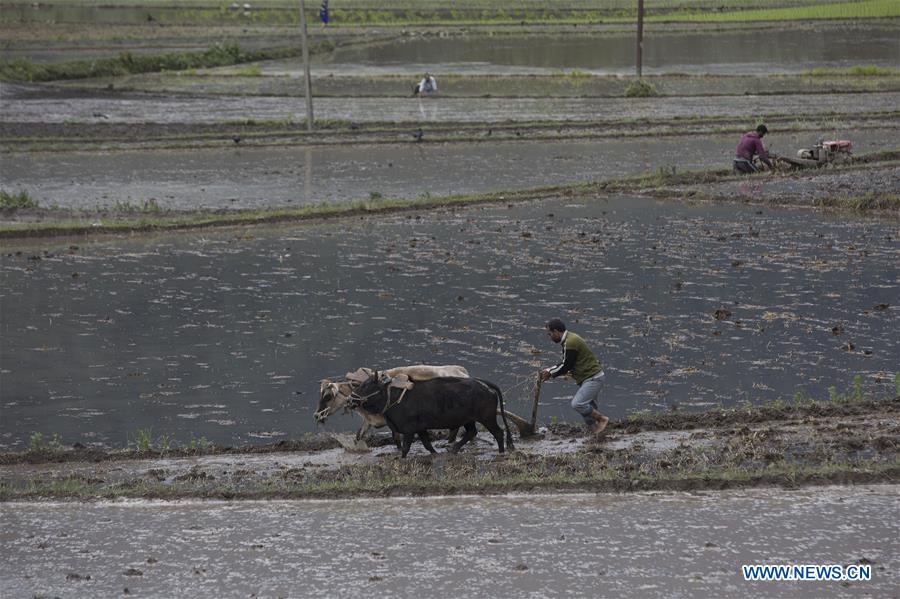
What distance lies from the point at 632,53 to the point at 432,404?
179 ft

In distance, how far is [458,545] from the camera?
10336 mm

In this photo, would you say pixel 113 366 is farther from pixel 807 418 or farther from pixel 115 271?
pixel 807 418

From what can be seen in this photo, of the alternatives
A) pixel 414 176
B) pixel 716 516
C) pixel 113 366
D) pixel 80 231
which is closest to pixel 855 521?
pixel 716 516

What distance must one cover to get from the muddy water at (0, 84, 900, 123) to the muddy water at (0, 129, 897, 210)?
213 inches

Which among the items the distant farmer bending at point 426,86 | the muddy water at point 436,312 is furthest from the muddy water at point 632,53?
the muddy water at point 436,312

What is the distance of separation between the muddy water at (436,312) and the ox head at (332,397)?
88cm

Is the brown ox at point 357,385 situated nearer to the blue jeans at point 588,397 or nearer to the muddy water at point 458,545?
the blue jeans at point 588,397

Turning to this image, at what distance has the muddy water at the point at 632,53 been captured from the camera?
57.8m

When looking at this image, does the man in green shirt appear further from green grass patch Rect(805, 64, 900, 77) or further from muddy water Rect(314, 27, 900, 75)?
muddy water Rect(314, 27, 900, 75)

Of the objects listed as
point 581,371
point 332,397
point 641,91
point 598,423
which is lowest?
point 598,423

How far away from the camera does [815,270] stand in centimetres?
2034

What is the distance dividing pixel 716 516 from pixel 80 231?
17.9m

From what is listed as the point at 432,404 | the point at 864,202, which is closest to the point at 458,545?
the point at 432,404

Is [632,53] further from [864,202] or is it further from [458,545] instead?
[458,545]
